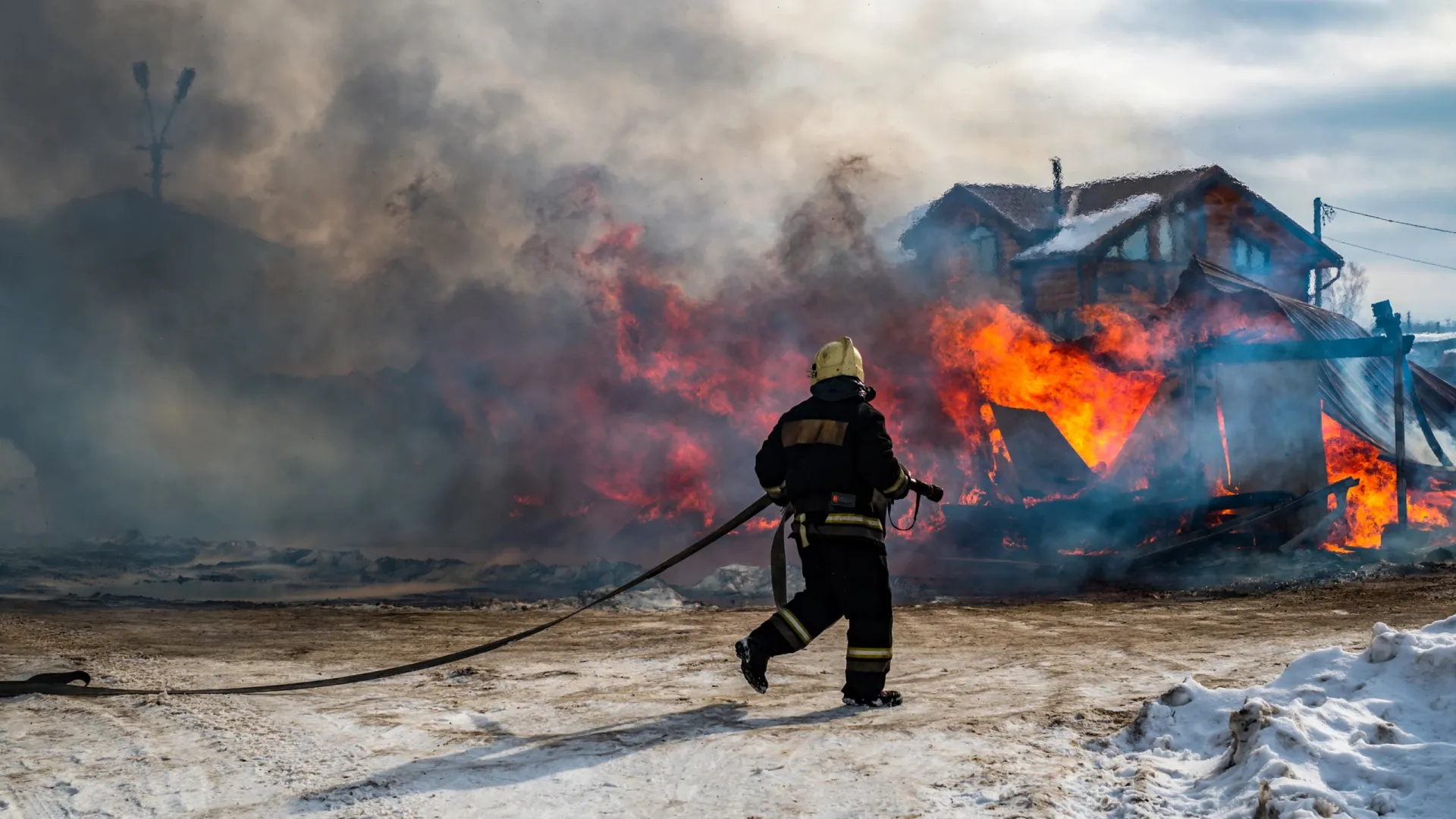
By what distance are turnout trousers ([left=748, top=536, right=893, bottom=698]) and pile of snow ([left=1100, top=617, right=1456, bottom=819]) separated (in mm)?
1317

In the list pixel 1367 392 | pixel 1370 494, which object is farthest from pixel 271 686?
pixel 1367 392

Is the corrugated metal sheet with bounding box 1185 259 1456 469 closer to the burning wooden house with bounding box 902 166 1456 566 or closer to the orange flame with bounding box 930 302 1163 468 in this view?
the burning wooden house with bounding box 902 166 1456 566

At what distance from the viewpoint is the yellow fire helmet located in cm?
550

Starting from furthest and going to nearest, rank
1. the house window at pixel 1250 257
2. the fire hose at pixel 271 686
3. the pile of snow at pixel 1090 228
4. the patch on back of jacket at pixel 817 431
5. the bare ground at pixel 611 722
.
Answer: the house window at pixel 1250 257
the pile of snow at pixel 1090 228
the fire hose at pixel 271 686
the patch on back of jacket at pixel 817 431
the bare ground at pixel 611 722

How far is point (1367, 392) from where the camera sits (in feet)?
59.8

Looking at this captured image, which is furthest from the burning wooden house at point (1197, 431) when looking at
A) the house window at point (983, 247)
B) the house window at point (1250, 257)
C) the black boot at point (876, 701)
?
the house window at point (1250, 257)

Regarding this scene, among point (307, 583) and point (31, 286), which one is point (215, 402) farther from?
point (307, 583)

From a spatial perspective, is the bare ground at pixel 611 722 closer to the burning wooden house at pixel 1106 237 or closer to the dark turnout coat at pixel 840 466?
the dark turnout coat at pixel 840 466

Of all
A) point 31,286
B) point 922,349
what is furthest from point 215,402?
point 922,349

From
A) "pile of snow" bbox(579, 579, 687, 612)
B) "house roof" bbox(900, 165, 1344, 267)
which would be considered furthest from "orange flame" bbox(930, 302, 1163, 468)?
"house roof" bbox(900, 165, 1344, 267)

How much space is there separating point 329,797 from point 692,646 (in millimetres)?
4051

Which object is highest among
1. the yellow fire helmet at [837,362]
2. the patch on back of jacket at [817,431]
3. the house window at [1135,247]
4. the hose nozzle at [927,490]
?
the house window at [1135,247]

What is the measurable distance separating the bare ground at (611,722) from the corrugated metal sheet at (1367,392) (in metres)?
9.31

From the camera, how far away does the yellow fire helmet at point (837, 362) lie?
5504 millimetres
